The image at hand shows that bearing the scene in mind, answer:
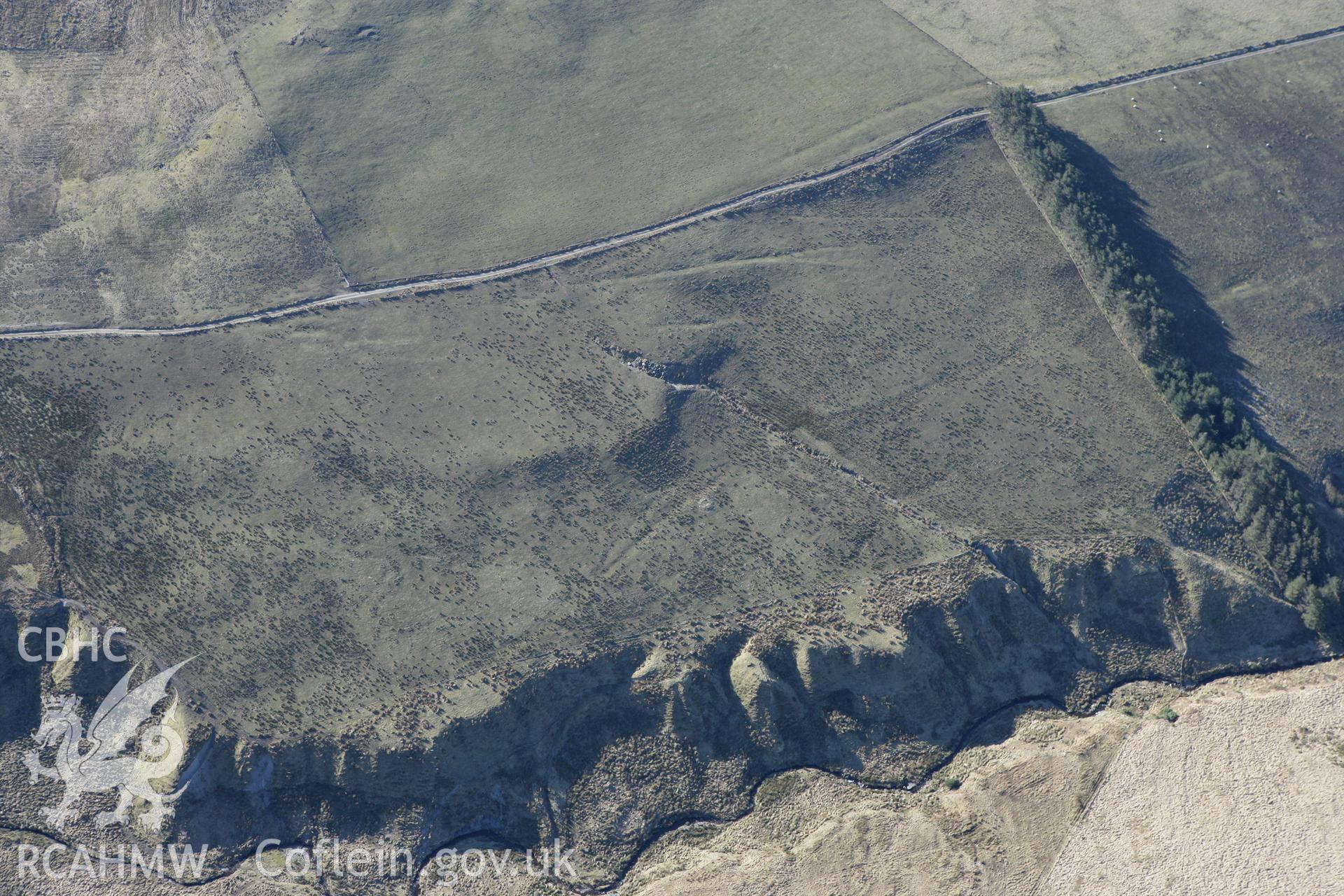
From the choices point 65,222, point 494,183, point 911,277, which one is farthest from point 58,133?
point 911,277

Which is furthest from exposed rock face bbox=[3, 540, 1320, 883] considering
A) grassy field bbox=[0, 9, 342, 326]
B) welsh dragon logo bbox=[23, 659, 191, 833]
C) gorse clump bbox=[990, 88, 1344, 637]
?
grassy field bbox=[0, 9, 342, 326]

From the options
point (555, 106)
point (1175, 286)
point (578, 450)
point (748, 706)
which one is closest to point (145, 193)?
point (555, 106)

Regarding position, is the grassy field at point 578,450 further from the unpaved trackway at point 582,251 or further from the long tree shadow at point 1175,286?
the long tree shadow at point 1175,286

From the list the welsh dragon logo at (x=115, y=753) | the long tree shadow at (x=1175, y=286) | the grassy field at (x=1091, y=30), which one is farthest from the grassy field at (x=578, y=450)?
the grassy field at (x=1091, y=30)

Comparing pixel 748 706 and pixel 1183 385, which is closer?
pixel 748 706

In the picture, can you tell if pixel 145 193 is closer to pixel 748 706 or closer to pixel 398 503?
pixel 398 503

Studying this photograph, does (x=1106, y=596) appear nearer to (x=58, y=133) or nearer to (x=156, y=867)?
(x=156, y=867)
